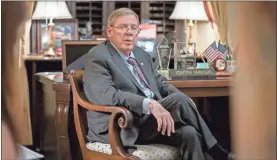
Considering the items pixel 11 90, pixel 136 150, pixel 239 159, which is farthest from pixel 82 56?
pixel 239 159

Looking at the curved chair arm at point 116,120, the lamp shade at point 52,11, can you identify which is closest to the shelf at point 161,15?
the lamp shade at point 52,11

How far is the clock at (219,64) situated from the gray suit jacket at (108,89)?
0.48 meters

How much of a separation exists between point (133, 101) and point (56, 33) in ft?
8.30

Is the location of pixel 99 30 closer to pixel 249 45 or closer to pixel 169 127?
pixel 169 127

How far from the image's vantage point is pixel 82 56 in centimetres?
197

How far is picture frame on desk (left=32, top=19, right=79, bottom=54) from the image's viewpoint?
3.94 meters

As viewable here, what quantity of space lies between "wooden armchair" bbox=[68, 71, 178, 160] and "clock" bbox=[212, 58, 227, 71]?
0.62 m

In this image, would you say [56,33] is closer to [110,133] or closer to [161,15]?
[161,15]

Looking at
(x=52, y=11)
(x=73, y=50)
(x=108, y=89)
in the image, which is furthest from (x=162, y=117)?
(x=52, y=11)

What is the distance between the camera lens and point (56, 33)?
3.99 m

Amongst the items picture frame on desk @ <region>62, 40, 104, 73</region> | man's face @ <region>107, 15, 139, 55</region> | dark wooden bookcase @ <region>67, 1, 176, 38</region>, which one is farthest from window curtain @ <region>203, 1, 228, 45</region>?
dark wooden bookcase @ <region>67, 1, 176, 38</region>

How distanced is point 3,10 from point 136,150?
3.36 feet

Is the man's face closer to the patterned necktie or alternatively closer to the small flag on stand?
the patterned necktie

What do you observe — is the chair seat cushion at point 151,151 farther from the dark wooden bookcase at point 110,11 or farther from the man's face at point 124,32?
the dark wooden bookcase at point 110,11
